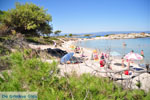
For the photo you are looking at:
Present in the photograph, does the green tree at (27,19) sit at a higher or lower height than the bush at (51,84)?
higher

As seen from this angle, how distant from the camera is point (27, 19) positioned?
12844mm

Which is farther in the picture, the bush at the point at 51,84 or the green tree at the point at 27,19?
the green tree at the point at 27,19

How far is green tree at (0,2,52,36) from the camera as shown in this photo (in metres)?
12.7

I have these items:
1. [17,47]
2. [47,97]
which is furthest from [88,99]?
[17,47]

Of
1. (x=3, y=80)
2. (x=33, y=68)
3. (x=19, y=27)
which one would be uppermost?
(x=19, y=27)

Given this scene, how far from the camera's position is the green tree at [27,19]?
1274 cm

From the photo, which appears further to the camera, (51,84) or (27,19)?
(27,19)

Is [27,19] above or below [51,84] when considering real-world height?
above

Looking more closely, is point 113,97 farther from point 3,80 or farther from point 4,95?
point 3,80

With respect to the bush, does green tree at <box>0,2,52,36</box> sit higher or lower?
higher

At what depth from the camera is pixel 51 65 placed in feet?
4.31

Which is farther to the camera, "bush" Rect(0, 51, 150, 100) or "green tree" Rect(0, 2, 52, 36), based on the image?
"green tree" Rect(0, 2, 52, 36)

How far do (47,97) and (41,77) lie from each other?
0.84 feet

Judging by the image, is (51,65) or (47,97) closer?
(47,97)
